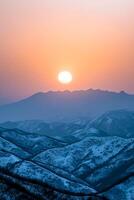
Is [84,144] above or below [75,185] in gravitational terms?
above

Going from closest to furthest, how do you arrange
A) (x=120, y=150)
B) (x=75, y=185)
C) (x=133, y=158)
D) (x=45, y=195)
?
(x=45, y=195)
(x=75, y=185)
(x=133, y=158)
(x=120, y=150)

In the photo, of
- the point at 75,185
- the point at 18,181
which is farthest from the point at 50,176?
the point at 18,181

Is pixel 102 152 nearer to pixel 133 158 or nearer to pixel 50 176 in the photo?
pixel 133 158

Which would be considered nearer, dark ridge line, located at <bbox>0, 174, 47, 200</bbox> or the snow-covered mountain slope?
dark ridge line, located at <bbox>0, 174, 47, 200</bbox>

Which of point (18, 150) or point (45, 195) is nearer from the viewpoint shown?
point (45, 195)

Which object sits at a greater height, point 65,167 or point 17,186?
point 17,186

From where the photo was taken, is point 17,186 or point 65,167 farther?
point 65,167

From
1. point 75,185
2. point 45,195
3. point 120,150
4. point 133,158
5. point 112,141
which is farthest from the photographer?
point 112,141

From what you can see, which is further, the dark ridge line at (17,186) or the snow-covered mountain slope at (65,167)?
the snow-covered mountain slope at (65,167)
